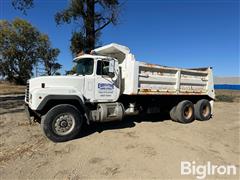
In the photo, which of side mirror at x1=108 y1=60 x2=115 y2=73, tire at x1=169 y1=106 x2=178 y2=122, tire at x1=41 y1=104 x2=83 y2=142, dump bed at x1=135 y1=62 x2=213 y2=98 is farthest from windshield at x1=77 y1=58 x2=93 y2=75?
tire at x1=169 y1=106 x2=178 y2=122

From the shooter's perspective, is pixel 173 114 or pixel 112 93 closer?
pixel 112 93

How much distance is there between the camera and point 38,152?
5.05 m

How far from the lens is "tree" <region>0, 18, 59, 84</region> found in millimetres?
39812

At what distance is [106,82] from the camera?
6.98 metres

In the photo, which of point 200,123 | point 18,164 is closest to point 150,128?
point 200,123

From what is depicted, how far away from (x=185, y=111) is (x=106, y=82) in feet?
12.7

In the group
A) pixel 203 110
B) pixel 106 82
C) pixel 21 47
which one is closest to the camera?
pixel 106 82

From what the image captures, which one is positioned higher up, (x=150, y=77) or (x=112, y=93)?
(x=150, y=77)

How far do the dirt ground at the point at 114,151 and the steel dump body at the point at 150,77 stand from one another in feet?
4.61
